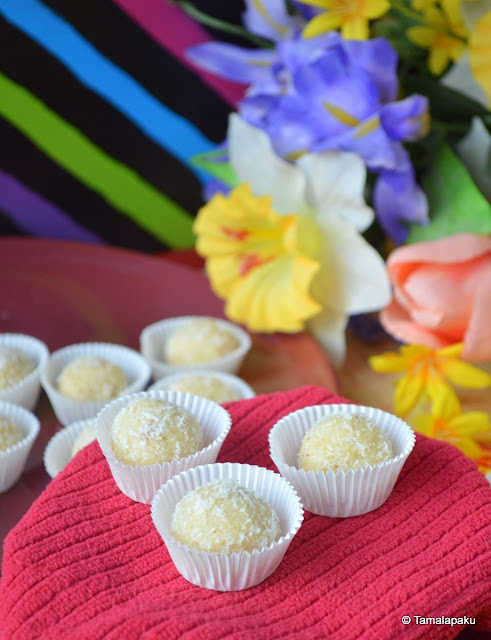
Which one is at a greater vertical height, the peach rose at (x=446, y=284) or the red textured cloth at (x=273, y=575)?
the red textured cloth at (x=273, y=575)

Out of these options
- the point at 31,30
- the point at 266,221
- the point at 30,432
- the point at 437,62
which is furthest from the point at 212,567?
the point at 31,30

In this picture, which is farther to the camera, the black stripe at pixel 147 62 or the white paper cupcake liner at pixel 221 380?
the black stripe at pixel 147 62

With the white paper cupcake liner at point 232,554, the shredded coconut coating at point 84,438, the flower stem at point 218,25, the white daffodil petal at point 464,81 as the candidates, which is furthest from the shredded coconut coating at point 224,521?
the flower stem at point 218,25

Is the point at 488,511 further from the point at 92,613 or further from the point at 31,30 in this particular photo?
the point at 31,30

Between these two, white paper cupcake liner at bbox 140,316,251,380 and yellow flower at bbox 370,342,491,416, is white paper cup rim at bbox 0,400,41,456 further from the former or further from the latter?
yellow flower at bbox 370,342,491,416

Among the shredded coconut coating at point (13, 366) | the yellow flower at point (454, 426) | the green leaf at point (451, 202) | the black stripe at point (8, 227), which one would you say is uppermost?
the black stripe at point (8, 227)

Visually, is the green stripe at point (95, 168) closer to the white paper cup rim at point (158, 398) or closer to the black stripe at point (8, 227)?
the black stripe at point (8, 227)

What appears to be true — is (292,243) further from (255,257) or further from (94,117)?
(94,117)
